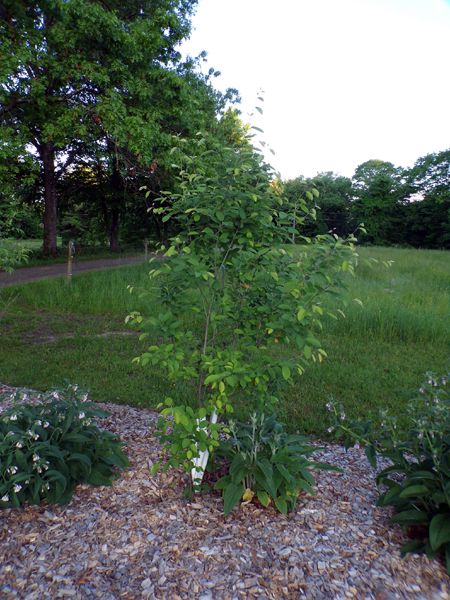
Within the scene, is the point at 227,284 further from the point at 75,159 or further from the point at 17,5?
the point at 75,159

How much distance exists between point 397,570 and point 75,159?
732 inches

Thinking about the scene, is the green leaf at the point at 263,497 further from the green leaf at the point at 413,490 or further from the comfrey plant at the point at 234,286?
the green leaf at the point at 413,490

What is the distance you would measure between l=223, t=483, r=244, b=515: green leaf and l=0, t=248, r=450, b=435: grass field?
1.04 meters

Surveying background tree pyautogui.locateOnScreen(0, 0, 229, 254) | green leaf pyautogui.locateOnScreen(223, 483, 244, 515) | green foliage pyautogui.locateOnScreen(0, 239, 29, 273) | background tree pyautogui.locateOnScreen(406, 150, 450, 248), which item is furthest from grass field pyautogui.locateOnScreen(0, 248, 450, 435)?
background tree pyautogui.locateOnScreen(406, 150, 450, 248)

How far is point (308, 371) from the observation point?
5.22 meters

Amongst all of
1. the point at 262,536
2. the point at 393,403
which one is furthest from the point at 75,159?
the point at 262,536

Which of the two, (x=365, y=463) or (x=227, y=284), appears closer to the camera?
(x=227, y=284)

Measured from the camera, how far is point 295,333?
7.97ft

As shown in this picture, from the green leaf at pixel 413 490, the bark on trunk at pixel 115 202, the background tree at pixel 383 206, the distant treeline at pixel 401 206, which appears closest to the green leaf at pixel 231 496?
the green leaf at pixel 413 490

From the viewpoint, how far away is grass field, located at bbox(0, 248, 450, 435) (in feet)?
14.8

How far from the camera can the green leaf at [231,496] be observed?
2.33 metres

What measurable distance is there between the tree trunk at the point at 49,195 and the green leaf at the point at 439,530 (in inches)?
629

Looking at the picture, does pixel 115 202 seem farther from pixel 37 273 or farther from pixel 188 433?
pixel 188 433

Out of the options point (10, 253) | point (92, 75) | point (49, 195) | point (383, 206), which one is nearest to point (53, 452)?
point (10, 253)
